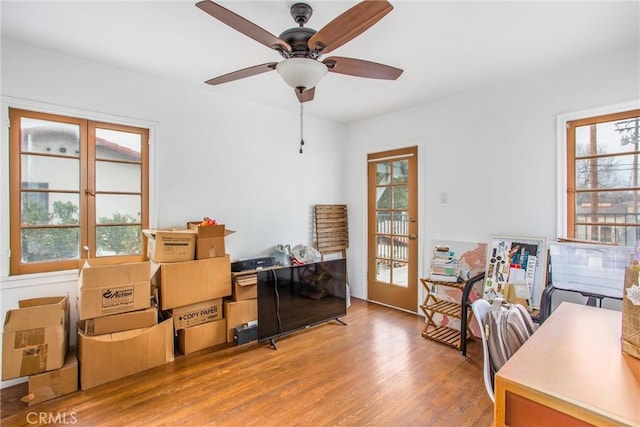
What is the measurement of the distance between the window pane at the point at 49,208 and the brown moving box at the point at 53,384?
3.73 feet

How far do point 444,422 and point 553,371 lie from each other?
1.07 m

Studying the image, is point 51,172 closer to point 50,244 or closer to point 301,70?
point 50,244

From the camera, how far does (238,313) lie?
121 inches

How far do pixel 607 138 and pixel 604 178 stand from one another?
334mm

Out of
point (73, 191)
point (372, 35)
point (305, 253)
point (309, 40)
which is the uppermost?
point (372, 35)

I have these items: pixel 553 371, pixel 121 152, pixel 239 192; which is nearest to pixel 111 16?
pixel 121 152

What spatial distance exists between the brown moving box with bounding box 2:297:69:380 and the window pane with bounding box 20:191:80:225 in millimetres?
701

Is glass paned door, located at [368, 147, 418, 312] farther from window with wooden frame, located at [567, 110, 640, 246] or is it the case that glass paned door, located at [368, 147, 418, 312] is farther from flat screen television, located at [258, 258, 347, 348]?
window with wooden frame, located at [567, 110, 640, 246]

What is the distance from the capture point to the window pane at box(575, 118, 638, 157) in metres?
2.45

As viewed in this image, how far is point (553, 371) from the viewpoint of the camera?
1126 mm

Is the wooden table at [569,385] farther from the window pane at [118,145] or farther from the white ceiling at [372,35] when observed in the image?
the window pane at [118,145]

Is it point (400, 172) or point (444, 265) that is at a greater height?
point (400, 172)

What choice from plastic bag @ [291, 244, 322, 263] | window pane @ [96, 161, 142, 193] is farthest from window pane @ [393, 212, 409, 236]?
window pane @ [96, 161, 142, 193]

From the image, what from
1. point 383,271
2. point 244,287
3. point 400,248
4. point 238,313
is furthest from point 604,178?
point 238,313
